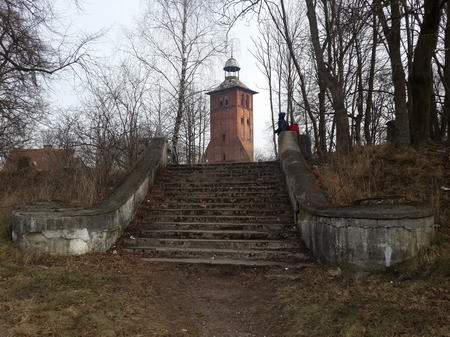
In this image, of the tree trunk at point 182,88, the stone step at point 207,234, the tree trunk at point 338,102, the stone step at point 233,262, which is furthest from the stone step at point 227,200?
the tree trunk at point 182,88

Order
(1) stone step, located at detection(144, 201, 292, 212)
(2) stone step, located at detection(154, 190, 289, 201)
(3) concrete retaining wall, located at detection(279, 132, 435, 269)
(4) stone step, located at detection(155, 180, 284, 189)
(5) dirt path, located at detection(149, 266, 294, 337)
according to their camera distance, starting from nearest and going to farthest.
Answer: (5) dirt path, located at detection(149, 266, 294, 337) → (3) concrete retaining wall, located at detection(279, 132, 435, 269) → (1) stone step, located at detection(144, 201, 292, 212) → (2) stone step, located at detection(154, 190, 289, 201) → (4) stone step, located at detection(155, 180, 284, 189)

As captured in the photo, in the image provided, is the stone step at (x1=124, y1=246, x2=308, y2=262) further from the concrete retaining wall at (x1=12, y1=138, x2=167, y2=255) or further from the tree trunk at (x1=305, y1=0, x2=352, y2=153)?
the tree trunk at (x1=305, y1=0, x2=352, y2=153)

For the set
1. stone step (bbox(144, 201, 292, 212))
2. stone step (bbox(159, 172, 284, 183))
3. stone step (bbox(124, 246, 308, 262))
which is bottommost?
stone step (bbox(124, 246, 308, 262))

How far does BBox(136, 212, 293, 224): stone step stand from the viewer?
8891 millimetres

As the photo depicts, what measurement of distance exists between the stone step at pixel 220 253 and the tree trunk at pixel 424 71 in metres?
5.21

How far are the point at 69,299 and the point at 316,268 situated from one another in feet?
11.8

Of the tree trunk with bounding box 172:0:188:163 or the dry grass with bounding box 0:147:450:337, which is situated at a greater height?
the tree trunk with bounding box 172:0:188:163

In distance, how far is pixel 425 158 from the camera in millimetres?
9445

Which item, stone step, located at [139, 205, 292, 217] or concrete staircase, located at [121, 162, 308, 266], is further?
stone step, located at [139, 205, 292, 217]

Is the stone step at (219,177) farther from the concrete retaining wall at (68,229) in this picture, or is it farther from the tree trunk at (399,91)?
the concrete retaining wall at (68,229)

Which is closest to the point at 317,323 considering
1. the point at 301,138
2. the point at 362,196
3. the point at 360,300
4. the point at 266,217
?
the point at 360,300

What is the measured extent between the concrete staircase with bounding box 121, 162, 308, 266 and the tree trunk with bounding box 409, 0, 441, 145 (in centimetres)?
361

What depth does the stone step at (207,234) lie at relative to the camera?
27.1 ft

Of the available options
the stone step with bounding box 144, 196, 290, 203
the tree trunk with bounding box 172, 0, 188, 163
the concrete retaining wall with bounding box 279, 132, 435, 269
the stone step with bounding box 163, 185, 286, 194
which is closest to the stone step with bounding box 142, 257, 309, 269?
the concrete retaining wall with bounding box 279, 132, 435, 269
